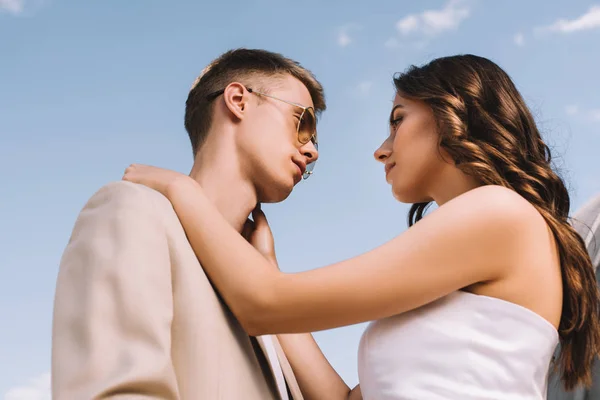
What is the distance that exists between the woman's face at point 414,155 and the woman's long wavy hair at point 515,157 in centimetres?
4

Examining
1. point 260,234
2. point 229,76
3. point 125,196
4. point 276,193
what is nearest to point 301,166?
point 276,193

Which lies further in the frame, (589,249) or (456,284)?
(589,249)

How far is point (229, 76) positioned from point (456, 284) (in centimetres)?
158

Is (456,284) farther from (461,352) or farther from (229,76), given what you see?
(229,76)

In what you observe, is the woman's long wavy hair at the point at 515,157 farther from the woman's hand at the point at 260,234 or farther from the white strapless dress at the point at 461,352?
the woman's hand at the point at 260,234

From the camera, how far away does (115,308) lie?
2.04 metres

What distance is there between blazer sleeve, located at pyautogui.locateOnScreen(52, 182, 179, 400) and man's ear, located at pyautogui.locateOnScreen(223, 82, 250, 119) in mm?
1062

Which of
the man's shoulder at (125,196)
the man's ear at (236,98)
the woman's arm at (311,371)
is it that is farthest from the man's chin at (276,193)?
the man's shoulder at (125,196)

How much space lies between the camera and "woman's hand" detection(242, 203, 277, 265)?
3260 mm

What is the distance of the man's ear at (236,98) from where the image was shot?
3271 millimetres

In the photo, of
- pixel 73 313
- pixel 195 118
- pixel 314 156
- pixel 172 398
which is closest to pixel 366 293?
pixel 172 398

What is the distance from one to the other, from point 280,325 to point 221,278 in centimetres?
25

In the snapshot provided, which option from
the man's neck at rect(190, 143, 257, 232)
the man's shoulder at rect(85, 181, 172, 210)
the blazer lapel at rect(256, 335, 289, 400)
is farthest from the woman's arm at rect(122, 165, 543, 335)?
the man's neck at rect(190, 143, 257, 232)

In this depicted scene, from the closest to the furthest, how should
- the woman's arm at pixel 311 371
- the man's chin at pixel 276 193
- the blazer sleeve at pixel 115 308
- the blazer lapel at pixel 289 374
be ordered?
the blazer sleeve at pixel 115 308 → the blazer lapel at pixel 289 374 → the woman's arm at pixel 311 371 → the man's chin at pixel 276 193
